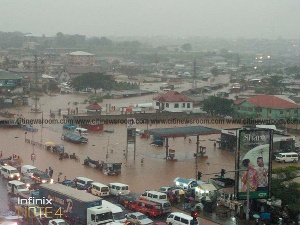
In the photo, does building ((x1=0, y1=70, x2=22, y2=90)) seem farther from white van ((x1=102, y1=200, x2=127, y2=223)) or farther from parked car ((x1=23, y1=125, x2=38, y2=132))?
white van ((x1=102, y1=200, x2=127, y2=223))

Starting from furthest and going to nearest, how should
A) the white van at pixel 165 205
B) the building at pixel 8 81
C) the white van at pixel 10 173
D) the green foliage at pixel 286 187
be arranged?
the building at pixel 8 81 < the white van at pixel 10 173 < the green foliage at pixel 286 187 < the white van at pixel 165 205

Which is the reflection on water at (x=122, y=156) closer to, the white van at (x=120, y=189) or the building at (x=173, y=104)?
the white van at (x=120, y=189)

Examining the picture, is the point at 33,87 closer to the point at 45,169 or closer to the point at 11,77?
the point at 11,77

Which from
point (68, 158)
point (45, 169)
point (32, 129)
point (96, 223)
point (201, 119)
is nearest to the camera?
point (96, 223)

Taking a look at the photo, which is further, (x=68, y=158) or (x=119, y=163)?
(x=68, y=158)

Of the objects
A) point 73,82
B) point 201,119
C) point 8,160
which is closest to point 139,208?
point 8,160

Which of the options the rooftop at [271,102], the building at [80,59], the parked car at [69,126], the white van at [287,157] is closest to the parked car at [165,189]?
the white van at [287,157]

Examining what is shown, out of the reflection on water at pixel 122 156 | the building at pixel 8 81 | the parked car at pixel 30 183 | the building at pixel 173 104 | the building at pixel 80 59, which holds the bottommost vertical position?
the reflection on water at pixel 122 156
